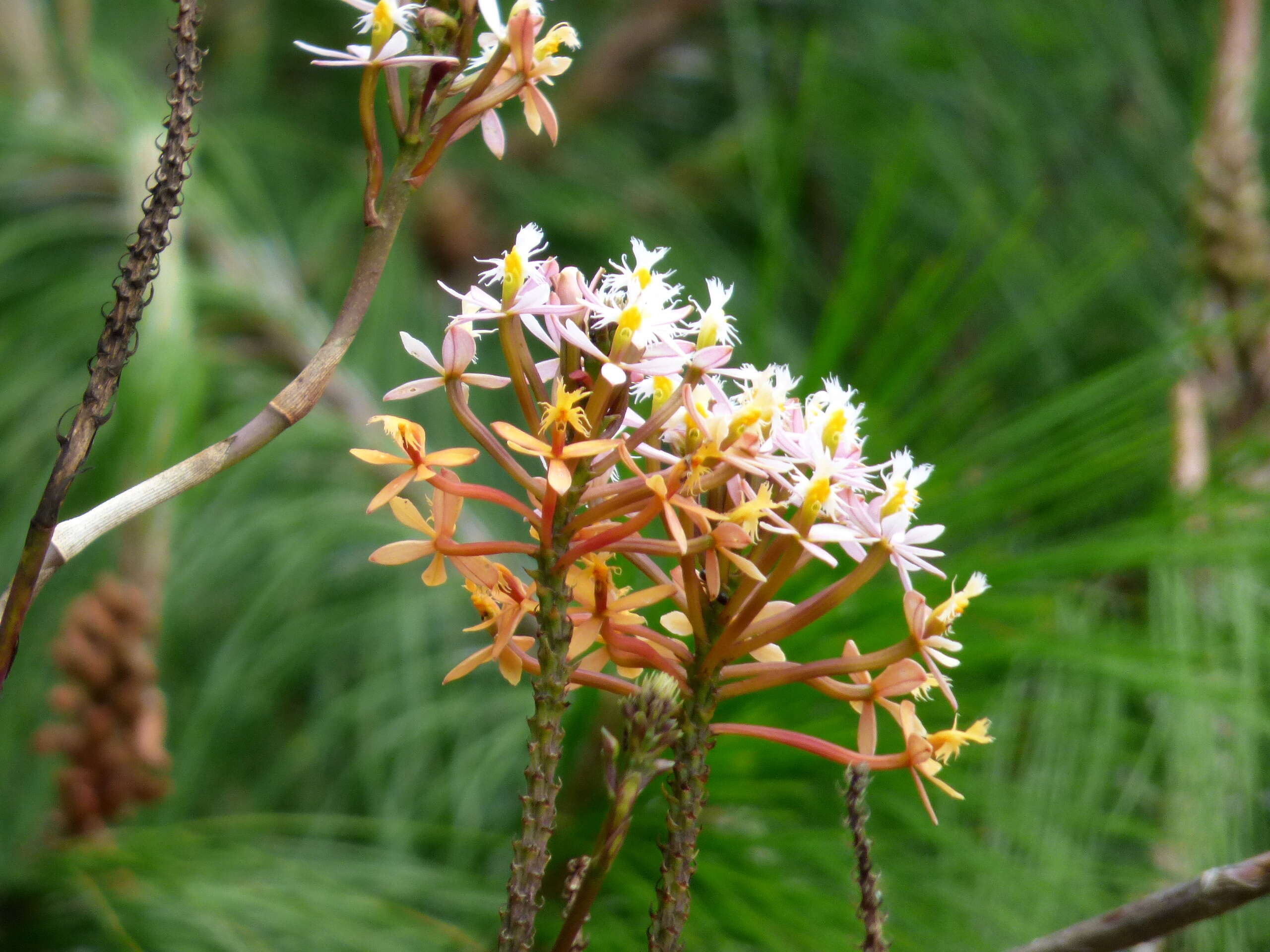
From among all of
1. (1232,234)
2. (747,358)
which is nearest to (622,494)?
(747,358)

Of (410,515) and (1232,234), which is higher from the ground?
(1232,234)

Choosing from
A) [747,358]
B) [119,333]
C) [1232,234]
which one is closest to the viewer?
[119,333]

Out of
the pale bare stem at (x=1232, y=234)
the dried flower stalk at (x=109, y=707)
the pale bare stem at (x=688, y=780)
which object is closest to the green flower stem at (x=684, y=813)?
the pale bare stem at (x=688, y=780)

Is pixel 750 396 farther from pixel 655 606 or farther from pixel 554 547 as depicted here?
pixel 655 606

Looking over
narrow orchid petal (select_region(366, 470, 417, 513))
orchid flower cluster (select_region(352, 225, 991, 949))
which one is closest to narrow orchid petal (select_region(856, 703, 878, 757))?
orchid flower cluster (select_region(352, 225, 991, 949))

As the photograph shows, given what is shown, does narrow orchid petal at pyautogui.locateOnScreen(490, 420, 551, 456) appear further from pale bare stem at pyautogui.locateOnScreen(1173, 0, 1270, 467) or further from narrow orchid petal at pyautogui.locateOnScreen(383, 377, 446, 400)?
pale bare stem at pyautogui.locateOnScreen(1173, 0, 1270, 467)

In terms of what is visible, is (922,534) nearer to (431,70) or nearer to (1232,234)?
(431,70)

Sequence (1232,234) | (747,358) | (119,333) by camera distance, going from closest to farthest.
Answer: (119,333) → (747,358) → (1232,234)

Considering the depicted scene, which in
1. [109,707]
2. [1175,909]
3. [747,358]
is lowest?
[1175,909]

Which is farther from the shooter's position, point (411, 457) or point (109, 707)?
point (109, 707)

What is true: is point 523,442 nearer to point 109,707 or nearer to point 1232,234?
point 109,707
